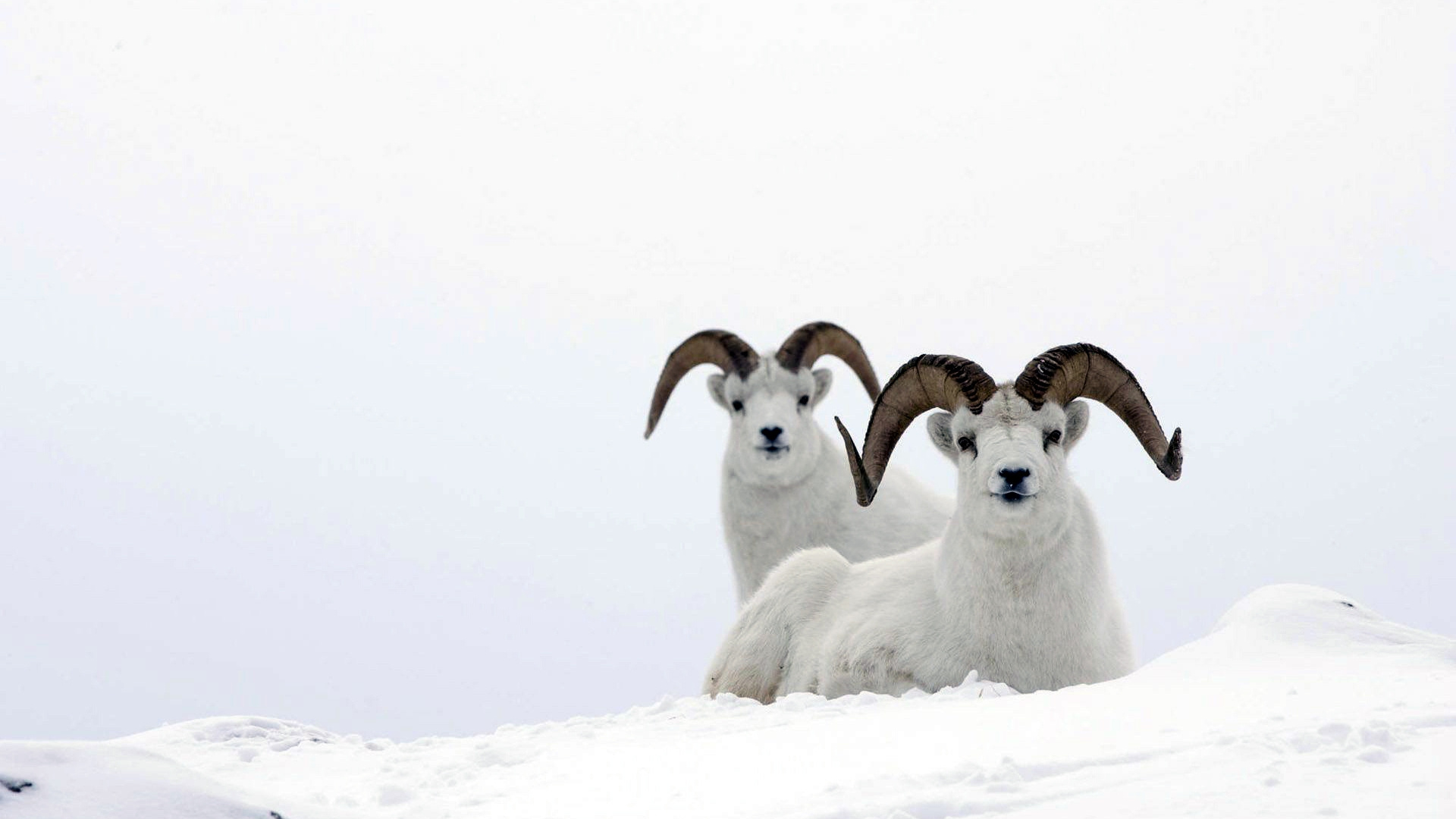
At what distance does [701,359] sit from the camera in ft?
40.9

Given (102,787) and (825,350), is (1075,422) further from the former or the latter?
(102,787)

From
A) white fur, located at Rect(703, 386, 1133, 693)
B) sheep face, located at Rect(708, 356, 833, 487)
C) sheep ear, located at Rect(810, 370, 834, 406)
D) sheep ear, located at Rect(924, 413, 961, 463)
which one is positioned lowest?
white fur, located at Rect(703, 386, 1133, 693)

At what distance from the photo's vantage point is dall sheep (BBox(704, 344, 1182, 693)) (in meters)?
7.71

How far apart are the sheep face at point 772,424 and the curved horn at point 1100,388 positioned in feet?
13.3

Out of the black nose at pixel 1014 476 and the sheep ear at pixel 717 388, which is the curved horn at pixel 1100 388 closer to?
the black nose at pixel 1014 476

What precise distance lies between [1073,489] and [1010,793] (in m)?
4.12

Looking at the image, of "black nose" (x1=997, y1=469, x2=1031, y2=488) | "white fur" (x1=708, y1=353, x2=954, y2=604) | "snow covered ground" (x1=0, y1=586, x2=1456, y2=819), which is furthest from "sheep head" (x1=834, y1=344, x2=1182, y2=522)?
"white fur" (x1=708, y1=353, x2=954, y2=604)

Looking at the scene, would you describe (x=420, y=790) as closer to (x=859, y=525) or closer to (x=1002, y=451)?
(x=1002, y=451)

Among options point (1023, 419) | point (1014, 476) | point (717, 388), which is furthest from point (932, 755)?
point (717, 388)

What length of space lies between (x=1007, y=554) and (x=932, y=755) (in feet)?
10.4

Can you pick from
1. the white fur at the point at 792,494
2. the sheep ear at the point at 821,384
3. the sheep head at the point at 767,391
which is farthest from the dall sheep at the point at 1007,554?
the sheep ear at the point at 821,384

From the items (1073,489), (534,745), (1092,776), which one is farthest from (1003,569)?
(1092,776)

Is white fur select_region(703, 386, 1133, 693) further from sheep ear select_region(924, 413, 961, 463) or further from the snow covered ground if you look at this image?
the snow covered ground

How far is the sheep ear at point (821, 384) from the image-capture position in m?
12.5
